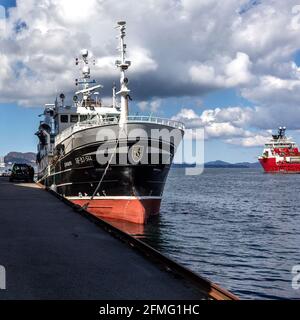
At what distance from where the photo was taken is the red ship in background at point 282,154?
12619cm

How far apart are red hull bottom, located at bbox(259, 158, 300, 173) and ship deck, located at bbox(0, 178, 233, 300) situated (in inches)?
4708

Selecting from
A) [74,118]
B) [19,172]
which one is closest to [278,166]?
[19,172]

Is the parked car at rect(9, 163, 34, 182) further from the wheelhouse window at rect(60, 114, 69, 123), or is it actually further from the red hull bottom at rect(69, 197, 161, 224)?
the red hull bottom at rect(69, 197, 161, 224)

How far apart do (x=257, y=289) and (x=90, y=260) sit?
5004mm

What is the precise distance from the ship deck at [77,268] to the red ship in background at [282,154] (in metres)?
119

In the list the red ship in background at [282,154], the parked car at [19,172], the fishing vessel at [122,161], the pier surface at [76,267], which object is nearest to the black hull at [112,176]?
the fishing vessel at [122,161]

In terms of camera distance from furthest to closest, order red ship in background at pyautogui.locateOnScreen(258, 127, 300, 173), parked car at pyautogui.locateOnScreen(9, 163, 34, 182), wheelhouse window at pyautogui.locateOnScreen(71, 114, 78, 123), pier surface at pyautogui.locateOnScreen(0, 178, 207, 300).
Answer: red ship in background at pyautogui.locateOnScreen(258, 127, 300, 173)
parked car at pyautogui.locateOnScreen(9, 163, 34, 182)
wheelhouse window at pyautogui.locateOnScreen(71, 114, 78, 123)
pier surface at pyautogui.locateOnScreen(0, 178, 207, 300)

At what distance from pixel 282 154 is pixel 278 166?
4149 mm

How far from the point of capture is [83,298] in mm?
6707

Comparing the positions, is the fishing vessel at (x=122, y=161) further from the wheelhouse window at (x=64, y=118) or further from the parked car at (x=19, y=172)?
the parked car at (x=19, y=172)

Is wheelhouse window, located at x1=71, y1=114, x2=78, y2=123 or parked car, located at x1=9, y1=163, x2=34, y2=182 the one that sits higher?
wheelhouse window, located at x1=71, y1=114, x2=78, y2=123

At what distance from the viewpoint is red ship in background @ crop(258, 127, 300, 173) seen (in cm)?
12619

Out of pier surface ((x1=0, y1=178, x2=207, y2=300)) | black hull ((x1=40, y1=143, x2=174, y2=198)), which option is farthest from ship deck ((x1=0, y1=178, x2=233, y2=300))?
black hull ((x1=40, y1=143, x2=174, y2=198))

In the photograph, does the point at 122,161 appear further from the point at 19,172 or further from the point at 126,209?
the point at 19,172
